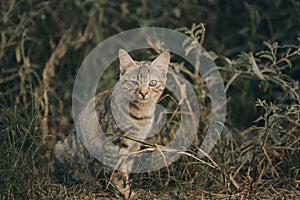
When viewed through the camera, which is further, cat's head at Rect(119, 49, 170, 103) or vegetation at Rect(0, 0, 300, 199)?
vegetation at Rect(0, 0, 300, 199)

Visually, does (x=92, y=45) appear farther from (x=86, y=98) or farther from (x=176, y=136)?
→ (x=176, y=136)

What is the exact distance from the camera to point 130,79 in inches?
112

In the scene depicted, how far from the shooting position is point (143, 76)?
110 inches

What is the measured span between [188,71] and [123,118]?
2.27 feet

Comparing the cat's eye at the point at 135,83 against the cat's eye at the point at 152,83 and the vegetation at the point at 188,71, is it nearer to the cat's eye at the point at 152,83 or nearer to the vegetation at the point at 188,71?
the cat's eye at the point at 152,83

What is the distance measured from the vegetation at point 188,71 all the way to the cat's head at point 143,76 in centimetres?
39

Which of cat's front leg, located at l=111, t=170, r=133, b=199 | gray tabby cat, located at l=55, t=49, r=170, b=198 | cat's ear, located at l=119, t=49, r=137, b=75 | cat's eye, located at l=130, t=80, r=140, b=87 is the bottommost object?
cat's front leg, located at l=111, t=170, r=133, b=199

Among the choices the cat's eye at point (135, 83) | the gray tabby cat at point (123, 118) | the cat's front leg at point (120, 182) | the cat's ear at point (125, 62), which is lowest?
the cat's front leg at point (120, 182)

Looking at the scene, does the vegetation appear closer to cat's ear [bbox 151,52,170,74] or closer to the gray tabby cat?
the gray tabby cat

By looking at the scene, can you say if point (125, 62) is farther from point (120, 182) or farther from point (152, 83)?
point (120, 182)

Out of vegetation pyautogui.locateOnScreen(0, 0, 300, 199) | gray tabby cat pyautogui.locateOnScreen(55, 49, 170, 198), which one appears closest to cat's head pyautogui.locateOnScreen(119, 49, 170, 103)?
gray tabby cat pyautogui.locateOnScreen(55, 49, 170, 198)

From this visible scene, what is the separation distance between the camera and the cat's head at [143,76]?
281 centimetres

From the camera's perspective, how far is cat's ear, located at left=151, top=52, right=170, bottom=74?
2799mm

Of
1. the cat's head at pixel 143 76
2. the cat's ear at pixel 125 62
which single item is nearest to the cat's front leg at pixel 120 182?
the cat's head at pixel 143 76
